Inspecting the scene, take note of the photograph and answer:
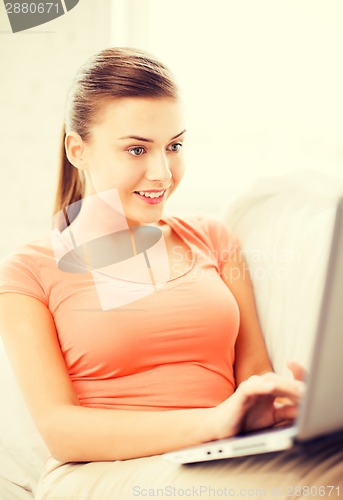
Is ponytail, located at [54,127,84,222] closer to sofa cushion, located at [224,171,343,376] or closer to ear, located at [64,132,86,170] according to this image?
ear, located at [64,132,86,170]

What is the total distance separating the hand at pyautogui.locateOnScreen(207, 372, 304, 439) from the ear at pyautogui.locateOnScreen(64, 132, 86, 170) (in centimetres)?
52

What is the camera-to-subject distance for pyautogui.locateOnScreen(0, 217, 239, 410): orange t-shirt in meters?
Answer: 0.97

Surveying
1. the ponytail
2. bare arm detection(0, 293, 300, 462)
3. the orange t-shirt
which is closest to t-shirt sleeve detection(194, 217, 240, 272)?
the orange t-shirt

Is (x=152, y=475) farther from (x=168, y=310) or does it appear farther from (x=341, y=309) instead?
(x=341, y=309)

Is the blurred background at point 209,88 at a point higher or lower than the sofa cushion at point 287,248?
higher

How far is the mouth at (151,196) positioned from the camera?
1.05 metres

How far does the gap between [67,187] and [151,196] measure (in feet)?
0.70

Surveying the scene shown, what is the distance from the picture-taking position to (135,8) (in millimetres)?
1506

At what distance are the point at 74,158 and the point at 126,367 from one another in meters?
0.39

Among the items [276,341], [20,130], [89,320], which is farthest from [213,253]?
[20,130]

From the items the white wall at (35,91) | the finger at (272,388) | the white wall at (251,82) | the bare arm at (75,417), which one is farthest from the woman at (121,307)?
the white wall at (251,82)

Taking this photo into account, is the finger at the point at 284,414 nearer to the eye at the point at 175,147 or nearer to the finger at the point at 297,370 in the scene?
the finger at the point at 297,370

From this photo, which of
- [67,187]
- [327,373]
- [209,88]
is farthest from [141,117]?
[209,88]

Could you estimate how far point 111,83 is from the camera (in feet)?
3.37
